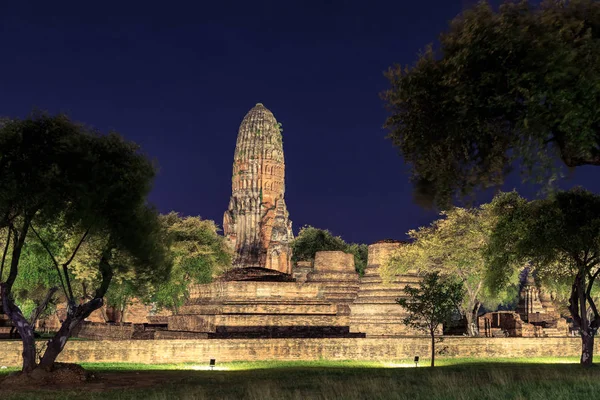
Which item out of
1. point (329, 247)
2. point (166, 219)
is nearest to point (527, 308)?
point (329, 247)

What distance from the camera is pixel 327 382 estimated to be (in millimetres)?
18219

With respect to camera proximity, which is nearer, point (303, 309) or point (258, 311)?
point (258, 311)

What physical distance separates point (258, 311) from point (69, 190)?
697 inches

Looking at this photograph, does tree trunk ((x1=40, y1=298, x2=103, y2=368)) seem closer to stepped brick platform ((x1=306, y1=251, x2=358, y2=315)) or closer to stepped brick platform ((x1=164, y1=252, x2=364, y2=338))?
stepped brick platform ((x1=164, y1=252, x2=364, y2=338))

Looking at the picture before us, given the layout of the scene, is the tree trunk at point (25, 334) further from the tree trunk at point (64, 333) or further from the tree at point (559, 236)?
the tree at point (559, 236)

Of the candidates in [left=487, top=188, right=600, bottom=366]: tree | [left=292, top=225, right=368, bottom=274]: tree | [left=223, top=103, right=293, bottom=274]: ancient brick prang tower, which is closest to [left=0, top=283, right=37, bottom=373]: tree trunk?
[left=487, top=188, right=600, bottom=366]: tree

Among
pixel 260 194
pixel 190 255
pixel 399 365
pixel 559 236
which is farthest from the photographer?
pixel 260 194

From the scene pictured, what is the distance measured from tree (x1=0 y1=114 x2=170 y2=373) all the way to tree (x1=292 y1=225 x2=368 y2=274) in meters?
67.0

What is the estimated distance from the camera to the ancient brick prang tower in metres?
95.6

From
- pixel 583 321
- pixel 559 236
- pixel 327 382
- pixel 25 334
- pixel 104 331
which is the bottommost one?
pixel 327 382

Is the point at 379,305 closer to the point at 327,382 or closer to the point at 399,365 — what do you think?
the point at 399,365

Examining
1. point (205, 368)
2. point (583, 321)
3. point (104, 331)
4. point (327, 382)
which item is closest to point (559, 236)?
point (583, 321)

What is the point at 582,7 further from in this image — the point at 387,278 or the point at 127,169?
the point at 387,278

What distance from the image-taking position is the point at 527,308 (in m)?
65.5
